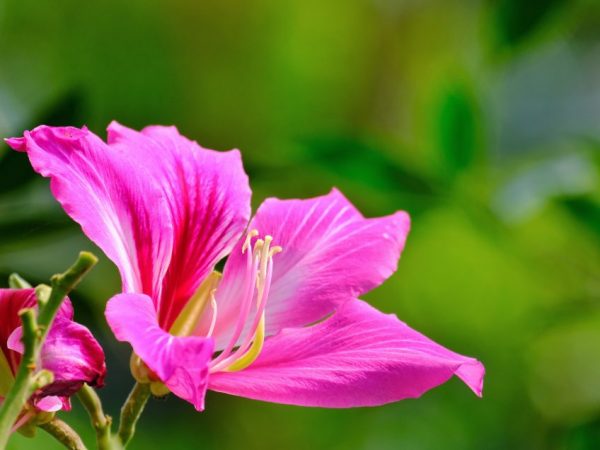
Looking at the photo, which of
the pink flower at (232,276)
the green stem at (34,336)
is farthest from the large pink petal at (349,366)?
the green stem at (34,336)

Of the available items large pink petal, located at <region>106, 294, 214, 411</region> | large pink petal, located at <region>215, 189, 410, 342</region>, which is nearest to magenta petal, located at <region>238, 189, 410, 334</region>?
large pink petal, located at <region>215, 189, 410, 342</region>

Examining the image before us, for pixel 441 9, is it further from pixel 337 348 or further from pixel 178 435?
pixel 337 348

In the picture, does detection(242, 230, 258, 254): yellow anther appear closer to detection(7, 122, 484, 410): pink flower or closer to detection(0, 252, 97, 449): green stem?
detection(7, 122, 484, 410): pink flower

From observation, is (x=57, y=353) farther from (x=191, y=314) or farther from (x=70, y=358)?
(x=191, y=314)

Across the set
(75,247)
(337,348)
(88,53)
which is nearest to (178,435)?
(75,247)

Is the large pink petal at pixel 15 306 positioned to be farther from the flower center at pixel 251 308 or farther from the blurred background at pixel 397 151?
the blurred background at pixel 397 151

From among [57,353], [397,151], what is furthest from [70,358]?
[397,151]
